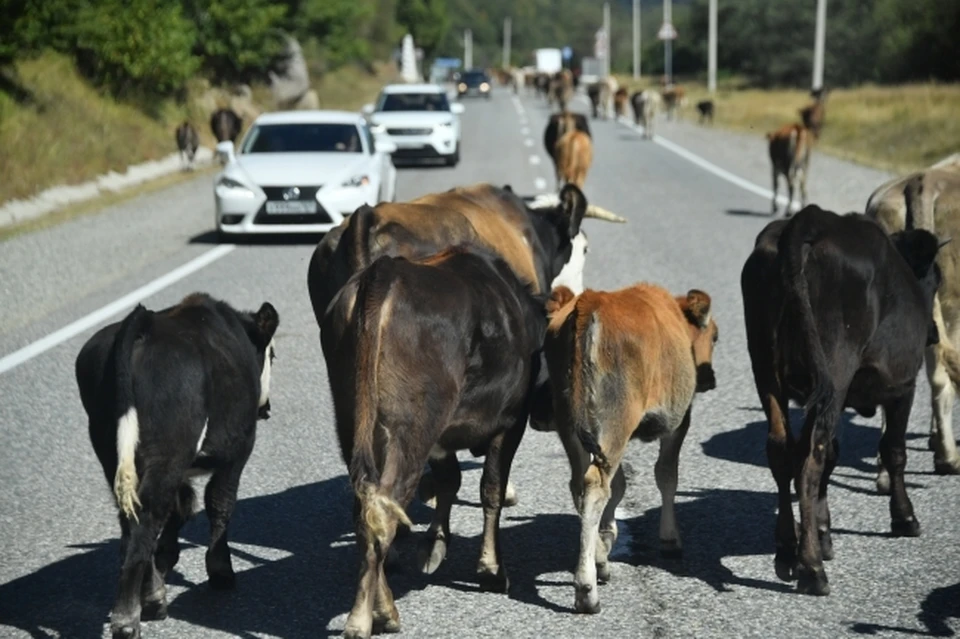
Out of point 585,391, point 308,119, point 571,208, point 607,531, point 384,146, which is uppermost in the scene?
point 571,208

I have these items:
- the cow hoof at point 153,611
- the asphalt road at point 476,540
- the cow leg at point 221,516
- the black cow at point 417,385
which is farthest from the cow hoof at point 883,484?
the cow hoof at point 153,611

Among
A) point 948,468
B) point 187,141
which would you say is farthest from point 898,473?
point 187,141

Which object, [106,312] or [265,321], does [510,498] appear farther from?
[106,312]

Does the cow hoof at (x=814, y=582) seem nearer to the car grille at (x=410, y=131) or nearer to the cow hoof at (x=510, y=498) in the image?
the cow hoof at (x=510, y=498)

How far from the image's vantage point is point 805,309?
21.4 feet

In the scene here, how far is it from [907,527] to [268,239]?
13618mm

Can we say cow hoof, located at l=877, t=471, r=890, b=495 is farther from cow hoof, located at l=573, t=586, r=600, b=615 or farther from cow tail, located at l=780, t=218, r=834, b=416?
cow hoof, located at l=573, t=586, r=600, b=615

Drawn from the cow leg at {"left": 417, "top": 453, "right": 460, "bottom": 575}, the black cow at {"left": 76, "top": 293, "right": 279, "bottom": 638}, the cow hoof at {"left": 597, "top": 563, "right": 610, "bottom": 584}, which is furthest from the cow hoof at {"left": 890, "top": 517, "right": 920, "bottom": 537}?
the black cow at {"left": 76, "top": 293, "right": 279, "bottom": 638}

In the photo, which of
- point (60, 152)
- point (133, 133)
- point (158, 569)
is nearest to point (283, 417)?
point (158, 569)

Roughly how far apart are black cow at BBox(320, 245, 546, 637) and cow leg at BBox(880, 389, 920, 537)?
67.3 inches

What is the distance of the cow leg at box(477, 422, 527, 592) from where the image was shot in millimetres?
6324

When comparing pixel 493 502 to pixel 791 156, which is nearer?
pixel 493 502

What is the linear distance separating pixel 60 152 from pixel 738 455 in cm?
2047

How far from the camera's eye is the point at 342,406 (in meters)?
5.93
